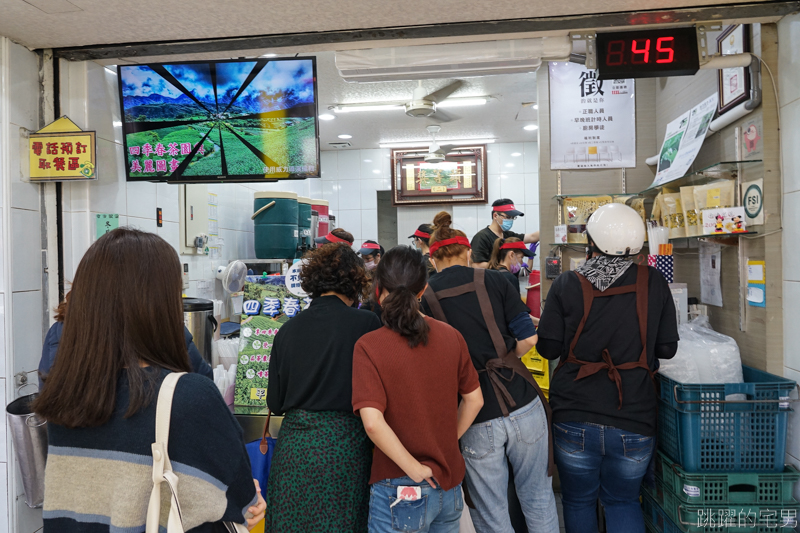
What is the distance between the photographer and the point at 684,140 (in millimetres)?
3145

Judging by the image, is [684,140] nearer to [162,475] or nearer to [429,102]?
[429,102]

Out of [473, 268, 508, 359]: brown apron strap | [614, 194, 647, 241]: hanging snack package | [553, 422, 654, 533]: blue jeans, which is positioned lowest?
[553, 422, 654, 533]: blue jeans

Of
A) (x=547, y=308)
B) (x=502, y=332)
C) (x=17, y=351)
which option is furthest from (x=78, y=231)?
(x=547, y=308)

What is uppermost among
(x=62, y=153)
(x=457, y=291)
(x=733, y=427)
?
(x=62, y=153)

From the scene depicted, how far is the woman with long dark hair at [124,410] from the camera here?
114 centimetres

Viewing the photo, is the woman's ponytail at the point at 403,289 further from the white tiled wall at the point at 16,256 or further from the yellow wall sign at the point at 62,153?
the white tiled wall at the point at 16,256

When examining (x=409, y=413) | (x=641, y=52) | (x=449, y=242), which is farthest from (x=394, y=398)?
(x=641, y=52)

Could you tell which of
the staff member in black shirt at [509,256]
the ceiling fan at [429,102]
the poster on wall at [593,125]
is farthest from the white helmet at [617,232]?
the ceiling fan at [429,102]

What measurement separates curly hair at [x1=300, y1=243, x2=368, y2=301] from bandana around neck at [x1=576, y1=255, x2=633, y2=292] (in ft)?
3.53

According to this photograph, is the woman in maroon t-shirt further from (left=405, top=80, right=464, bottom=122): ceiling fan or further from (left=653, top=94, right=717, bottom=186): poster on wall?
(left=405, top=80, right=464, bottom=122): ceiling fan

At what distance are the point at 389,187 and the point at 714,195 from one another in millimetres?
5859

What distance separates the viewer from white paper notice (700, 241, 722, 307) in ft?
9.74

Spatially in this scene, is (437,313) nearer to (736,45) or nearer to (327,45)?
(327,45)

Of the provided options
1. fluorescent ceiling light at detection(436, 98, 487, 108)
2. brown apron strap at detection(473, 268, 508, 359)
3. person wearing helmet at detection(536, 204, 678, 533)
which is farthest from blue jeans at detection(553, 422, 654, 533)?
fluorescent ceiling light at detection(436, 98, 487, 108)
